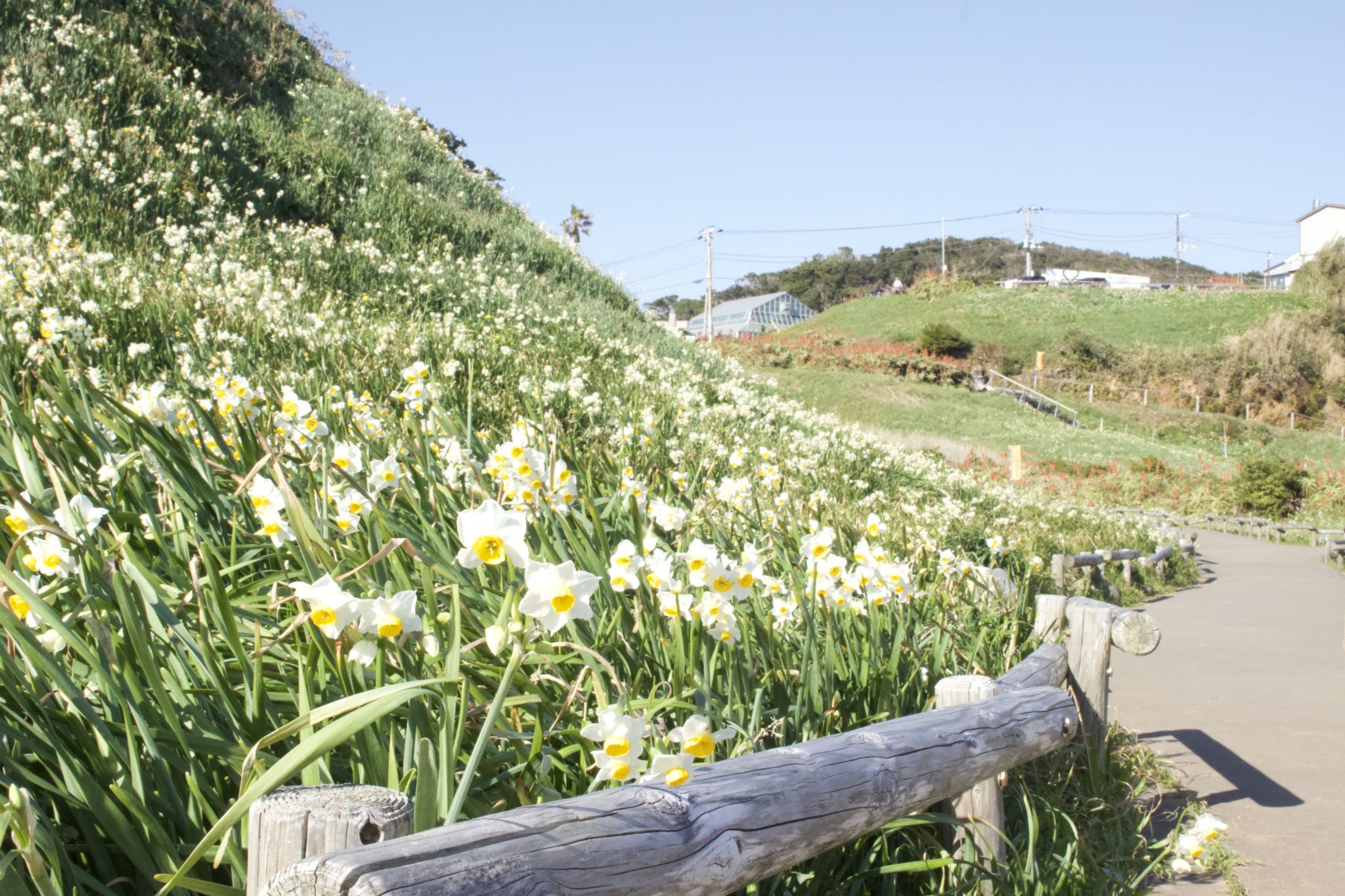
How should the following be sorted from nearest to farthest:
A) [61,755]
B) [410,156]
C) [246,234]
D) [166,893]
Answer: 1. [166,893]
2. [61,755]
3. [246,234]
4. [410,156]

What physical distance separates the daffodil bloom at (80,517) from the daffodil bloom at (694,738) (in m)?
1.15

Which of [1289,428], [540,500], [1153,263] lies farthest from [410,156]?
[1153,263]

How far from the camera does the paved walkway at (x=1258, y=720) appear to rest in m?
3.57

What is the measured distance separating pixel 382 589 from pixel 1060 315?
4456cm

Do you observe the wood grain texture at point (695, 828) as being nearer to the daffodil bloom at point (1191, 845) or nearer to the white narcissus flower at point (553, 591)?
the white narcissus flower at point (553, 591)

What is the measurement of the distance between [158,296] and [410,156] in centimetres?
909

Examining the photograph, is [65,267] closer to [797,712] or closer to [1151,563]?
[797,712]

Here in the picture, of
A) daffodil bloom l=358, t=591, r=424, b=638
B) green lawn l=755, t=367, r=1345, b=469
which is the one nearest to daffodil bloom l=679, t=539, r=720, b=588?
daffodil bloom l=358, t=591, r=424, b=638

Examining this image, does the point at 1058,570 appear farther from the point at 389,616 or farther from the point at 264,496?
the point at 389,616

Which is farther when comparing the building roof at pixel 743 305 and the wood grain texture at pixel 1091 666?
the building roof at pixel 743 305

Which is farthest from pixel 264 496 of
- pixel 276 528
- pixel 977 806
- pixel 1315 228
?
pixel 1315 228

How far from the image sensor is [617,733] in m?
1.46

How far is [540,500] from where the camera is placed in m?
2.56

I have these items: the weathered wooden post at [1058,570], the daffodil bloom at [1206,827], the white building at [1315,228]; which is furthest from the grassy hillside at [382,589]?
the white building at [1315,228]
